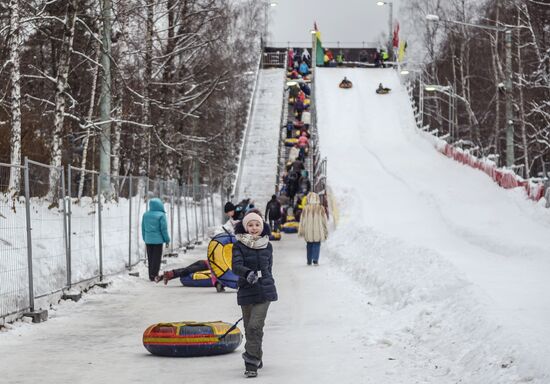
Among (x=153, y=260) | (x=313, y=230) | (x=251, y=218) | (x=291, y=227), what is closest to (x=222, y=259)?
(x=153, y=260)

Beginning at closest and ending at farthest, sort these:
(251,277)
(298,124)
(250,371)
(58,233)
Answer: (250,371) → (251,277) → (58,233) → (298,124)

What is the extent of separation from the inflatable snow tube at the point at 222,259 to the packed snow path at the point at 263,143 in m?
29.1

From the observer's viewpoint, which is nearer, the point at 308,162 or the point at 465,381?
the point at 465,381

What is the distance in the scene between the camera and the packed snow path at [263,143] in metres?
51.9

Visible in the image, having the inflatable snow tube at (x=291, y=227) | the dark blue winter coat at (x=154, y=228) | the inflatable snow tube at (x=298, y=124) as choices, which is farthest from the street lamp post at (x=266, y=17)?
the dark blue winter coat at (x=154, y=228)

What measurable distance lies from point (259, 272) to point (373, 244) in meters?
12.7

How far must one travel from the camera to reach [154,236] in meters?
21.0

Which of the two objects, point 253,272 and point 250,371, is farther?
point 253,272

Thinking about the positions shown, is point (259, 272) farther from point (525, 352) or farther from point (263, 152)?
point (263, 152)

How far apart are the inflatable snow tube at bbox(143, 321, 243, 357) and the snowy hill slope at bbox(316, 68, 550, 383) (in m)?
2.18

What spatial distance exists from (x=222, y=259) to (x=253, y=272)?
8.25 m

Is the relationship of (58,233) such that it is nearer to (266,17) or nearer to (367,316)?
(367,316)

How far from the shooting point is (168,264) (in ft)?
84.2

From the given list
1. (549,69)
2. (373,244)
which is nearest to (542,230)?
(373,244)
